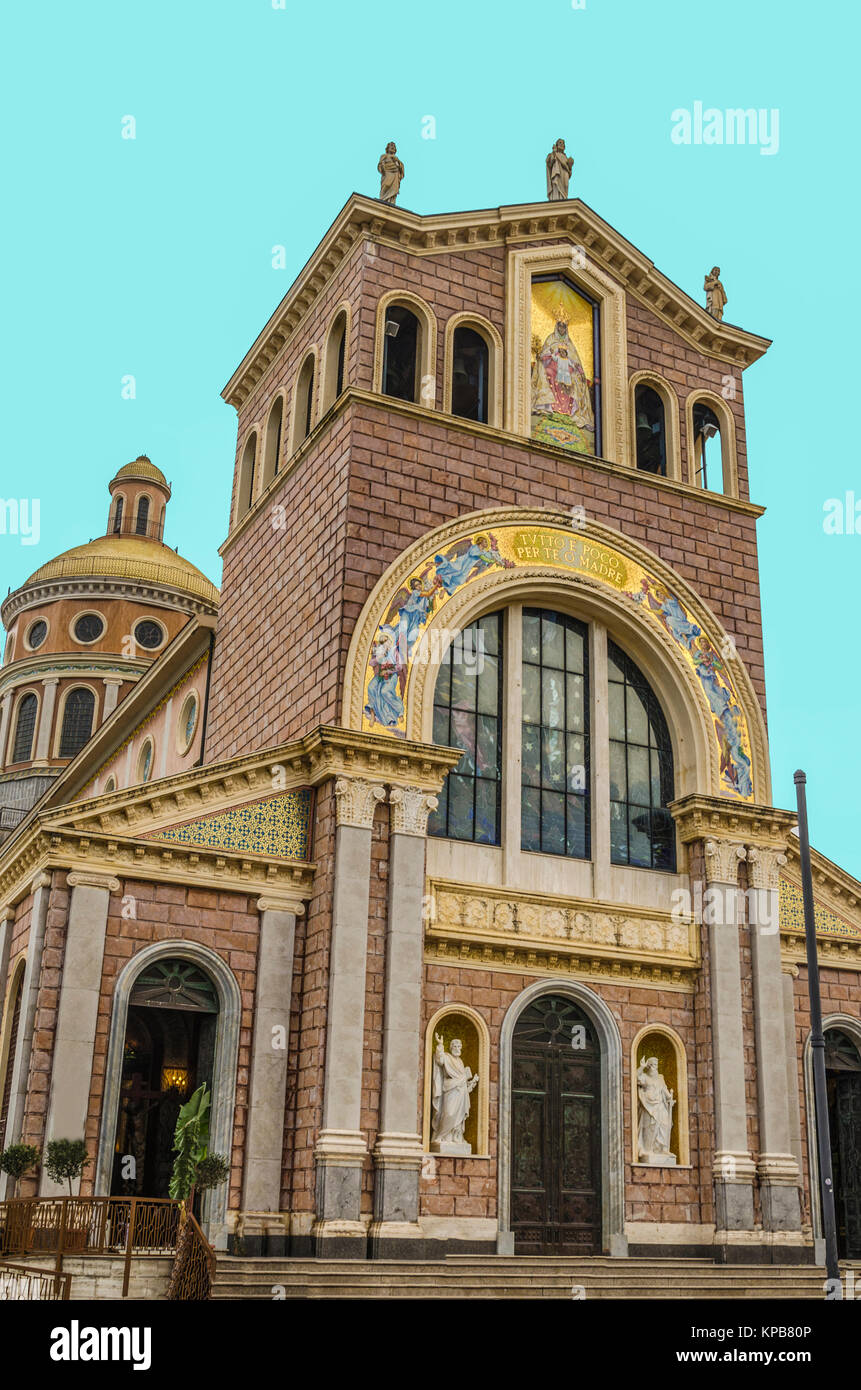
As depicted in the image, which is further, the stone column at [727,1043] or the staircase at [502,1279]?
the stone column at [727,1043]

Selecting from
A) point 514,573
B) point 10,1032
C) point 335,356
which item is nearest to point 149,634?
point 335,356

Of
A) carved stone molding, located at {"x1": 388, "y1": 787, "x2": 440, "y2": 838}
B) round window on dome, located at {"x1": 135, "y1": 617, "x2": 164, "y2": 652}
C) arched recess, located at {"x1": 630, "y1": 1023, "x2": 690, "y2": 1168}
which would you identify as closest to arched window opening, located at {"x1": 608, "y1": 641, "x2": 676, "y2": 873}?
arched recess, located at {"x1": 630, "y1": 1023, "x2": 690, "y2": 1168}

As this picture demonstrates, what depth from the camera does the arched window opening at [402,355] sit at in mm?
27417

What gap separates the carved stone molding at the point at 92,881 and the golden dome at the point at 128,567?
33166 millimetres

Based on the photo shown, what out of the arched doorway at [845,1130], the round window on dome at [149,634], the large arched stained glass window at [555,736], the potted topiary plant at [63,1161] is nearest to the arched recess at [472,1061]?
the large arched stained glass window at [555,736]

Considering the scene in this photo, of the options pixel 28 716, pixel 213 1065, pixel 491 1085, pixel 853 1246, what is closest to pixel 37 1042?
pixel 213 1065

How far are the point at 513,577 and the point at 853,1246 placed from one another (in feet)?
45.8

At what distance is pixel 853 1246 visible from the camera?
26219mm

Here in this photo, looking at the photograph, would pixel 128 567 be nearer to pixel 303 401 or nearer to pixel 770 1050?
pixel 303 401

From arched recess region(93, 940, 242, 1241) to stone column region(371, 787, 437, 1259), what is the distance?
2.33 meters

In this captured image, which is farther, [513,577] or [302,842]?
[513,577]

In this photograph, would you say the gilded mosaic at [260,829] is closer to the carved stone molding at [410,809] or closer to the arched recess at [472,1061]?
the carved stone molding at [410,809]

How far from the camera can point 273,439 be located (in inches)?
1190

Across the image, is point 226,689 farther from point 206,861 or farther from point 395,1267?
point 395,1267
